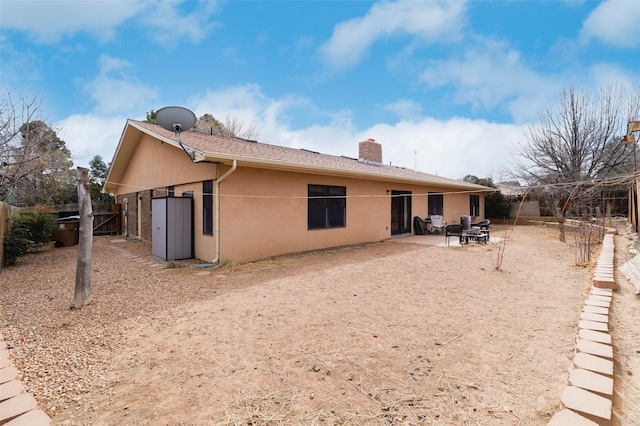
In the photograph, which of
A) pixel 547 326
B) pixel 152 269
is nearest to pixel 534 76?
pixel 547 326

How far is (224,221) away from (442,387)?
6058 mm

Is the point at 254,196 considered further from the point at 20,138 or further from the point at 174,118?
the point at 20,138

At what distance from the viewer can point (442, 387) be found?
2281 mm

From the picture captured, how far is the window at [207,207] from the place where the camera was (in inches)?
298

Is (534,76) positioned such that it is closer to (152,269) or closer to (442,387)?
(442,387)

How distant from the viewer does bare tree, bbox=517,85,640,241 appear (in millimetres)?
12633

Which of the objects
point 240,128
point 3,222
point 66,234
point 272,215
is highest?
point 240,128

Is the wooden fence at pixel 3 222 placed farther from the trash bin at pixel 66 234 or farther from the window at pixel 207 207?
the window at pixel 207 207

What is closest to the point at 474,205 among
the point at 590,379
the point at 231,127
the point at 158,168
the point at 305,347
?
the point at 158,168

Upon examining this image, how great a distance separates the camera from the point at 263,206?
796 centimetres

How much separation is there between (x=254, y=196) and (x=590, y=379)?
6.88 m

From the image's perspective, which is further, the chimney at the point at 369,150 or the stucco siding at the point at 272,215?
the chimney at the point at 369,150

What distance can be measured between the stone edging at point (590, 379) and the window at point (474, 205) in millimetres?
15091

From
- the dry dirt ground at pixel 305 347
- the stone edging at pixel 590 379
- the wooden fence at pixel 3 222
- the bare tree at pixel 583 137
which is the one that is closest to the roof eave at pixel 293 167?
the dry dirt ground at pixel 305 347
